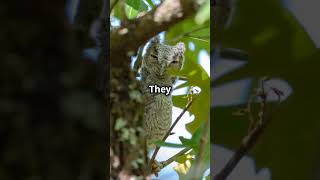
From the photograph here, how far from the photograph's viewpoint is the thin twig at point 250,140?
5.09 feet

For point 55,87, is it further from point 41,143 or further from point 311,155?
point 311,155

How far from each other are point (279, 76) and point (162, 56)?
1.14 ft

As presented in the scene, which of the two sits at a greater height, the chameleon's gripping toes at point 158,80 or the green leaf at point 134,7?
the green leaf at point 134,7

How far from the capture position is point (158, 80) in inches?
58.2

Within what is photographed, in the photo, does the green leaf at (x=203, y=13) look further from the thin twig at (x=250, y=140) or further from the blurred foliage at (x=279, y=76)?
the thin twig at (x=250, y=140)

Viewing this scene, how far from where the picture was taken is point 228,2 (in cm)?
153

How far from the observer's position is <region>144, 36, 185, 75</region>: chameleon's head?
1444 mm

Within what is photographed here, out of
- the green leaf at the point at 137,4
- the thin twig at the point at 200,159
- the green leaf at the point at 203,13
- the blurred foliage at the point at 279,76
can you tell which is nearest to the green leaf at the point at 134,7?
the green leaf at the point at 137,4

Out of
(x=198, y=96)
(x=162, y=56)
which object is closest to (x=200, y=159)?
(x=198, y=96)

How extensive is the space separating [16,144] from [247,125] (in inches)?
24.6

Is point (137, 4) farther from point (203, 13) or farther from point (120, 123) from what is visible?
point (120, 123)

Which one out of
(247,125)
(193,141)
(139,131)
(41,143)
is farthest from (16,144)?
(247,125)

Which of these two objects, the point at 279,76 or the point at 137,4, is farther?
the point at 279,76

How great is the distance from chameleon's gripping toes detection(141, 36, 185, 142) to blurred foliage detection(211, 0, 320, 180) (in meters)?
0.14
